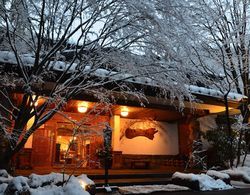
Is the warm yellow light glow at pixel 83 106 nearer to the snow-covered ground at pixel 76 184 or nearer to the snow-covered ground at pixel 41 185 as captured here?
the snow-covered ground at pixel 76 184

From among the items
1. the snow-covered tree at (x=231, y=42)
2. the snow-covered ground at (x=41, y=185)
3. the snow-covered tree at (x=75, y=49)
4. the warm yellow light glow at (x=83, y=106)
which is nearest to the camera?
the snow-covered tree at (x=75, y=49)

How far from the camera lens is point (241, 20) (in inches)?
591

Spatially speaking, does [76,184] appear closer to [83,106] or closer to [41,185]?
[41,185]

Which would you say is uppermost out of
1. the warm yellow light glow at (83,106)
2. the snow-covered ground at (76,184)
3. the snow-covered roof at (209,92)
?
the snow-covered roof at (209,92)

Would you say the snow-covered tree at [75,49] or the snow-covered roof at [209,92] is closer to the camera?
the snow-covered tree at [75,49]

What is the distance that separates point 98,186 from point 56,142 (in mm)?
5557

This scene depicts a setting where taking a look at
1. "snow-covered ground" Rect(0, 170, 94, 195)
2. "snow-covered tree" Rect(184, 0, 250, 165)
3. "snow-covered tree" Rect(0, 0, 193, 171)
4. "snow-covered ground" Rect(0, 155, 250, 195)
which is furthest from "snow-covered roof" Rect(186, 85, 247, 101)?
"snow-covered ground" Rect(0, 170, 94, 195)

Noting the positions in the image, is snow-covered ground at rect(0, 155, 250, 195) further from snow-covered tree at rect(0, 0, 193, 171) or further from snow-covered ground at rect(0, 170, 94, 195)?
snow-covered tree at rect(0, 0, 193, 171)

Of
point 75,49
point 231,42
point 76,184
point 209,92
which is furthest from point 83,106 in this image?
point 231,42

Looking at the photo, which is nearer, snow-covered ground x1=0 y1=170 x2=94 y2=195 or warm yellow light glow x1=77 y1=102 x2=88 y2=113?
snow-covered ground x1=0 y1=170 x2=94 y2=195

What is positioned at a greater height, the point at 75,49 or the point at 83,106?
the point at 75,49

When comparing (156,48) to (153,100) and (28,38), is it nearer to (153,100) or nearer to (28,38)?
(28,38)

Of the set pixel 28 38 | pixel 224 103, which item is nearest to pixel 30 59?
pixel 28 38

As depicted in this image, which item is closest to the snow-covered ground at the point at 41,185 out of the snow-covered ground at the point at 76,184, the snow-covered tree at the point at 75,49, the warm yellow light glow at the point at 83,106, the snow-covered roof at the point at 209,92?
the snow-covered ground at the point at 76,184
